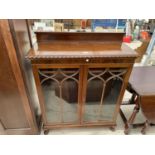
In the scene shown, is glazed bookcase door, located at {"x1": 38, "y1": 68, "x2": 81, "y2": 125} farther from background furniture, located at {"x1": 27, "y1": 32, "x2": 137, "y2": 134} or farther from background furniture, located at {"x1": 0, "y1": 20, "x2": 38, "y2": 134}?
background furniture, located at {"x1": 0, "y1": 20, "x2": 38, "y2": 134}

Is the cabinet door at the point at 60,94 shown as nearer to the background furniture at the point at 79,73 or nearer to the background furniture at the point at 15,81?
the background furniture at the point at 79,73

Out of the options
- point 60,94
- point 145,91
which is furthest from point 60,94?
point 145,91

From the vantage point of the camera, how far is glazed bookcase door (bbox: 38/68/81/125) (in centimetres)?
111

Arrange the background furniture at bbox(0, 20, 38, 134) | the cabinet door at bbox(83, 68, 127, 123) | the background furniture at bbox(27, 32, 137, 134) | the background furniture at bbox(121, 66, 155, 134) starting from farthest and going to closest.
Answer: the background furniture at bbox(121, 66, 155, 134) < the cabinet door at bbox(83, 68, 127, 123) < the background furniture at bbox(27, 32, 137, 134) < the background furniture at bbox(0, 20, 38, 134)

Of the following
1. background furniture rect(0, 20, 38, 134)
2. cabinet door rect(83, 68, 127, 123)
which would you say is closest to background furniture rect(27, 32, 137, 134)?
cabinet door rect(83, 68, 127, 123)

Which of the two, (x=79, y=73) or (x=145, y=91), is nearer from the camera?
(x=79, y=73)

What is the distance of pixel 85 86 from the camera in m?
1.19

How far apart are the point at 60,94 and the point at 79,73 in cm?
31

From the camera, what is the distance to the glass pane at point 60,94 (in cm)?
111

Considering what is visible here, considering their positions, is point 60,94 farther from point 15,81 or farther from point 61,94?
point 15,81

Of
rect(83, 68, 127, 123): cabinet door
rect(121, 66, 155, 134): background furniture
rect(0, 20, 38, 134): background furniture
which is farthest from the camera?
rect(121, 66, 155, 134): background furniture

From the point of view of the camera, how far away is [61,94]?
4.19 ft

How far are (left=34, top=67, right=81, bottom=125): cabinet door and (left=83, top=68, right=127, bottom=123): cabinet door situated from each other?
98mm
